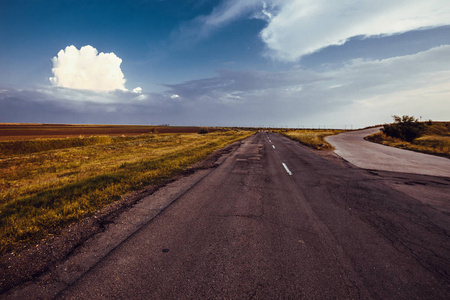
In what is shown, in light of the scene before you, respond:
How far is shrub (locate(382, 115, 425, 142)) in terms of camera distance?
2350 centimetres

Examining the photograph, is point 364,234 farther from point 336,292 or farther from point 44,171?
point 44,171

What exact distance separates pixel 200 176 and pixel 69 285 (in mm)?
5982

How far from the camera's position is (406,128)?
949 inches

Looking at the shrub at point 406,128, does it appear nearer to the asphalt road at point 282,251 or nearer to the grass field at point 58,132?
the asphalt road at point 282,251

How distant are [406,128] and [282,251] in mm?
30553

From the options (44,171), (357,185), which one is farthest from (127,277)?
(44,171)

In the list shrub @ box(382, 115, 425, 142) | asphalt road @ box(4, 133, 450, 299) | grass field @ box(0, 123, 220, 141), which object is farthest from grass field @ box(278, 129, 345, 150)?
grass field @ box(0, 123, 220, 141)

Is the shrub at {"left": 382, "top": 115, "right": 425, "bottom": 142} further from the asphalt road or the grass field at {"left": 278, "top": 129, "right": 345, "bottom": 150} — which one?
the asphalt road

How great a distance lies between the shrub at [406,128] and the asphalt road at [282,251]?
25.1 meters

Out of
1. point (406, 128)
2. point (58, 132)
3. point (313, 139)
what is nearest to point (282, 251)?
point (313, 139)

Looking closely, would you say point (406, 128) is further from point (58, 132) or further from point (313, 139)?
point (58, 132)

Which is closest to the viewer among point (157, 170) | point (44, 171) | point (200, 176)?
point (200, 176)

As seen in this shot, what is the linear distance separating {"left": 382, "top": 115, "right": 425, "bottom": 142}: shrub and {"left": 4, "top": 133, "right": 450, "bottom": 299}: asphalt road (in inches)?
988

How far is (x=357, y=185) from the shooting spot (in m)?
6.88
